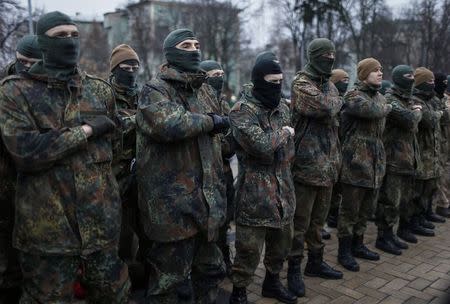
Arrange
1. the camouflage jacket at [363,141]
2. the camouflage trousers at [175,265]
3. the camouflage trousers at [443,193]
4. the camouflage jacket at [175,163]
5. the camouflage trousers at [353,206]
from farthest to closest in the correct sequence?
the camouflage trousers at [443,193] < the camouflage trousers at [353,206] < the camouflage jacket at [363,141] < the camouflage trousers at [175,265] < the camouflage jacket at [175,163]

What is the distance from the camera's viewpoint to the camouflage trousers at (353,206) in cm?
496

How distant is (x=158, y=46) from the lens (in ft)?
133

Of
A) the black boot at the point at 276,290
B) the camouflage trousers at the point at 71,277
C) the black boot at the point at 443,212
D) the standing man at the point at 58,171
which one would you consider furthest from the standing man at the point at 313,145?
the black boot at the point at 443,212

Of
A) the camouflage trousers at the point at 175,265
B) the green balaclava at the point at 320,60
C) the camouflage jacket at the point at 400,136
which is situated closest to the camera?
the camouflage trousers at the point at 175,265

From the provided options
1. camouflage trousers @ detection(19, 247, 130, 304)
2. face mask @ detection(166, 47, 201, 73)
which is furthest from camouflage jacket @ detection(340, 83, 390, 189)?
camouflage trousers @ detection(19, 247, 130, 304)

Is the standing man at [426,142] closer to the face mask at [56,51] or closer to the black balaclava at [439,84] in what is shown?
the black balaclava at [439,84]

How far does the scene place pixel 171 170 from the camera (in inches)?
124

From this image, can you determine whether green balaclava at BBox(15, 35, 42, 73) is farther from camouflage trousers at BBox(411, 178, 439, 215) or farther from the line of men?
camouflage trousers at BBox(411, 178, 439, 215)

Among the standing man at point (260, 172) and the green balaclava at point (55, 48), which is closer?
the green balaclava at point (55, 48)

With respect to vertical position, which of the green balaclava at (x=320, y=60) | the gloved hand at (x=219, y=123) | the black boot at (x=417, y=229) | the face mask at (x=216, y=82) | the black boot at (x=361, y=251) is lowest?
the black boot at (x=417, y=229)

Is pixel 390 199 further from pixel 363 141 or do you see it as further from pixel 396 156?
pixel 363 141

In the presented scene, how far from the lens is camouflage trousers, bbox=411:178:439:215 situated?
609 cm

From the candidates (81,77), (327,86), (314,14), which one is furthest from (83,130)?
(314,14)

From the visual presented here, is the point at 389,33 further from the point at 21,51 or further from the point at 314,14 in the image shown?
the point at 21,51
